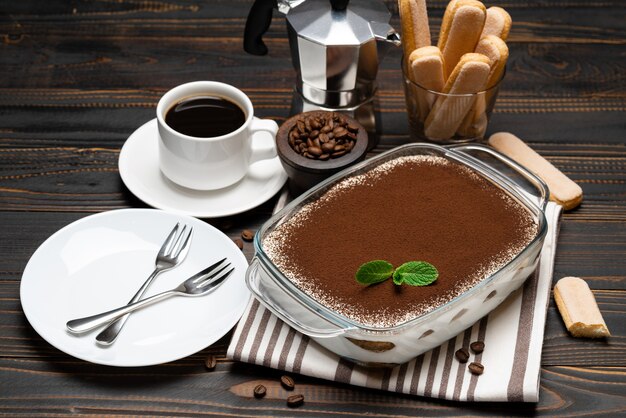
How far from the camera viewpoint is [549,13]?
2.34m

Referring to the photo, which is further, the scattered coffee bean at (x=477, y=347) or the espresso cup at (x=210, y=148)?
the espresso cup at (x=210, y=148)

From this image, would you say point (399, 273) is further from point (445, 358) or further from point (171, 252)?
point (171, 252)

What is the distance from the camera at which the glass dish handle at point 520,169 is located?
165cm

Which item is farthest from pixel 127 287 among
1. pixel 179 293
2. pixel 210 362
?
pixel 210 362

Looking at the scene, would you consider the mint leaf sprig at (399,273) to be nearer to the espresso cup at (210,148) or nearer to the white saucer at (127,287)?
the white saucer at (127,287)

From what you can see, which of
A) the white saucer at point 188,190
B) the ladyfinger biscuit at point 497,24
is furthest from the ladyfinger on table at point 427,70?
the white saucer at point 188,190

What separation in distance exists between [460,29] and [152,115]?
2.48ft

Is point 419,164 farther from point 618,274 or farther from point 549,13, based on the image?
point 549,13

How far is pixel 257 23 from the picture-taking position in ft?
6.13

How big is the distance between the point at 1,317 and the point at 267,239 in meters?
0.51

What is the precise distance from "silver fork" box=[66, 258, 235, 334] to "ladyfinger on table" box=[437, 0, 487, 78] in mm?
642

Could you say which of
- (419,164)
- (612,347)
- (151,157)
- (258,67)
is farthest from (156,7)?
(612,347)

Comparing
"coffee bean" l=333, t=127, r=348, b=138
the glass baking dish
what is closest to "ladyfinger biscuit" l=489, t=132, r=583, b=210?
the glass baking dish

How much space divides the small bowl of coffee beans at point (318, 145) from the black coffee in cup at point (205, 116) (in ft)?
0.36
